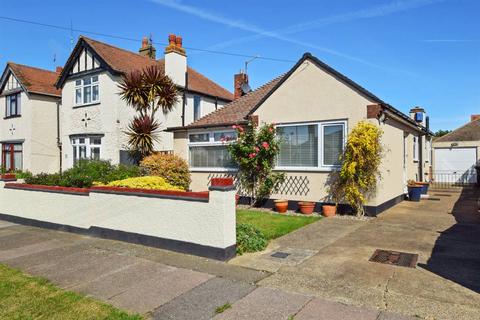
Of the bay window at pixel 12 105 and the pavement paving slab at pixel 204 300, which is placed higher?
the bay window at pixel 12 105

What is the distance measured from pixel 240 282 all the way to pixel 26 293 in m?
2.99

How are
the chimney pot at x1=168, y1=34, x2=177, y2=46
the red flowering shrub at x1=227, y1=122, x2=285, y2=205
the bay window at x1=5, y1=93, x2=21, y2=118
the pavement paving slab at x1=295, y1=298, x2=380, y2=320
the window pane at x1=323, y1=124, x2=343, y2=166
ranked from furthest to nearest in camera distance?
the bay window at x1=5, y1=93, x2=21, y2=118
the chimney pot at x1=168, y1=34, x2=177, y2=46
the red flowering shrub at x1=227, y1=122, x2=285, y2=205
the window pane at x1=323, y1=124, x2=343, y2=166
the pavement paving slab at x1=295, y1=298, x2=380, y2=320

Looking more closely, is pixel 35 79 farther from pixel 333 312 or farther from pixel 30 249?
pixel 333 312

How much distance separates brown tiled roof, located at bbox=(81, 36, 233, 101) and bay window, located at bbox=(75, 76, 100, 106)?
141 centimetres

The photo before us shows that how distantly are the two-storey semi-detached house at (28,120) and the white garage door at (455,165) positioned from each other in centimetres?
2624

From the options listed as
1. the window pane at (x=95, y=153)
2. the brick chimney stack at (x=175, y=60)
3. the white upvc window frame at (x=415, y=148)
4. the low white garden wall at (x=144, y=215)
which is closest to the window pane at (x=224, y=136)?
the low white garden wall at (x=144, y=215)

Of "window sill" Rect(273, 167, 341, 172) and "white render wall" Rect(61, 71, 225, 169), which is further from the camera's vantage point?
"white render wall" Rect(61, 71, 225, 169)

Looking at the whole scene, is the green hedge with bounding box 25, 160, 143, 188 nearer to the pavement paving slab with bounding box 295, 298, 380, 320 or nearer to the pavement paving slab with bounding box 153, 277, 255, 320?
the pavement paving slab with bounding box 153, 277, 255, 320

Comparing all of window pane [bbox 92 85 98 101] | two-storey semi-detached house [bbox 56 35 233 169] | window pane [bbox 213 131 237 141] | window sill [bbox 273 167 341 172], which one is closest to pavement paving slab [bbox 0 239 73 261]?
window pane [bbox 213 131 237 141]

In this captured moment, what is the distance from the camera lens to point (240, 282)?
4922 millimetres

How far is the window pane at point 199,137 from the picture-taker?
13645 mm

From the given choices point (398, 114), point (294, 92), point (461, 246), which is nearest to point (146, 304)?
point (461, 246)

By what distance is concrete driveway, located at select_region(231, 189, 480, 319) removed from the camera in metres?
4.17

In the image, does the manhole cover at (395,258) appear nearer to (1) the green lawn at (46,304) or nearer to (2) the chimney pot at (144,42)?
(1) the green lawn at (46,304)
